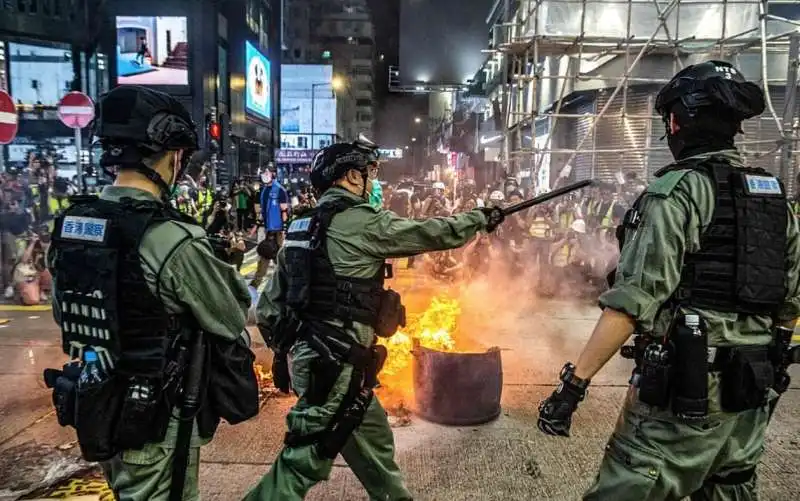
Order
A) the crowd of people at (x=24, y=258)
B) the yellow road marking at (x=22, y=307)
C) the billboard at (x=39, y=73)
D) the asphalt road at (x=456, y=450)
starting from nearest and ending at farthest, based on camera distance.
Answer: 1. the asphalt road at (x=456, y=450)
2. the yellow road marking at (x=22, y=307)
3. the crowd of people at (x=24, y=258)
4. the billboard at (x=39, y=73)

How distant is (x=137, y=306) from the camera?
6.30 ft

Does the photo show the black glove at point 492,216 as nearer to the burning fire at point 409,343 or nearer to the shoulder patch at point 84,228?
the shoulder patch at point 84,228

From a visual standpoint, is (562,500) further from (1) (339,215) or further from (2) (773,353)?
(1) (339,215)

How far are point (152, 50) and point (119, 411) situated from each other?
86.0ft

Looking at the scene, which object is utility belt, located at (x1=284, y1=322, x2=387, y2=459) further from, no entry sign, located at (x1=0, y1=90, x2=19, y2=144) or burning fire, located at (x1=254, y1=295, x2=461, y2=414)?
no entry sign, located at (x1=0, y1=90, x2=19, y2=144)

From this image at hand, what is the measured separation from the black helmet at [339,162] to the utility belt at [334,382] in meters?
0.74

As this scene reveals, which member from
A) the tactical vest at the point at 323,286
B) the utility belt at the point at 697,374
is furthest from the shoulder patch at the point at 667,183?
the tactical vest at the point at 323,286

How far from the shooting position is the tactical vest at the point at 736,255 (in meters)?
1.98

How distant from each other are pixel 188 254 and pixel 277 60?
46.6 metres

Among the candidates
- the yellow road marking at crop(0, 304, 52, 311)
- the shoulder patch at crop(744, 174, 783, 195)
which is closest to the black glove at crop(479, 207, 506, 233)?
the shoulder patch at crop(744, 174, 783, 195)

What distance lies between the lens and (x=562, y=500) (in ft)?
10.7

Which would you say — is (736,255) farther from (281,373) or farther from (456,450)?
(456,450)

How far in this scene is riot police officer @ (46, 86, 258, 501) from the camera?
6.23ft

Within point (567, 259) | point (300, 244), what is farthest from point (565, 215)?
point (300, 244)
